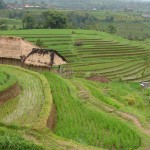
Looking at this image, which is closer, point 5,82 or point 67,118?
point 67,118

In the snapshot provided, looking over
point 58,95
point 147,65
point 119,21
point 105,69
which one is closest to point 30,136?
point 58,95

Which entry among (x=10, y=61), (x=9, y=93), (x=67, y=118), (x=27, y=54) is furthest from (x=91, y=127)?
(x=10, y=61)

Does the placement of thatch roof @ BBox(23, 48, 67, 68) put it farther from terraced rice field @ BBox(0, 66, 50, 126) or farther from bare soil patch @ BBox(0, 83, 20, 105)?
bare soil patch @ BBox(0, 83, 20, 105)

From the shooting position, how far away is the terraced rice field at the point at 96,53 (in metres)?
40.5

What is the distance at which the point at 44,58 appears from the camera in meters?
27.1

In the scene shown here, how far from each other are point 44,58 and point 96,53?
20.3 metres

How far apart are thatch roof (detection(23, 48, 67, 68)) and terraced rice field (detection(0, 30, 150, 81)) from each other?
8963mm

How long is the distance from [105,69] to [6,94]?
25174 millimetres

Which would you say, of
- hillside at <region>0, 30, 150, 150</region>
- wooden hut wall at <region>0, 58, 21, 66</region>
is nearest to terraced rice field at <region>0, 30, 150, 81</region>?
wooden hut wall at <region>0, 58, 21, 66</region>

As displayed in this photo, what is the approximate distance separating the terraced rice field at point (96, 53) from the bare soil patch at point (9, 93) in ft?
61.3

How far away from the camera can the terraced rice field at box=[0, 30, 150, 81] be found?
40469 mm

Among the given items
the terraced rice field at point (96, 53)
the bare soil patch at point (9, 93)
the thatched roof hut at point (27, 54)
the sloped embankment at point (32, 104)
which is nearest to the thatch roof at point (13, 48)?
the thatched roof hut at point (27, 54)

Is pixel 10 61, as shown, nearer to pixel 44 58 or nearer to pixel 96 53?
pixel 44 58

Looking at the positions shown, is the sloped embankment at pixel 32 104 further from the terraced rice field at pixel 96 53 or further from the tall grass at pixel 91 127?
the terraced rice field at pixel 96 53
